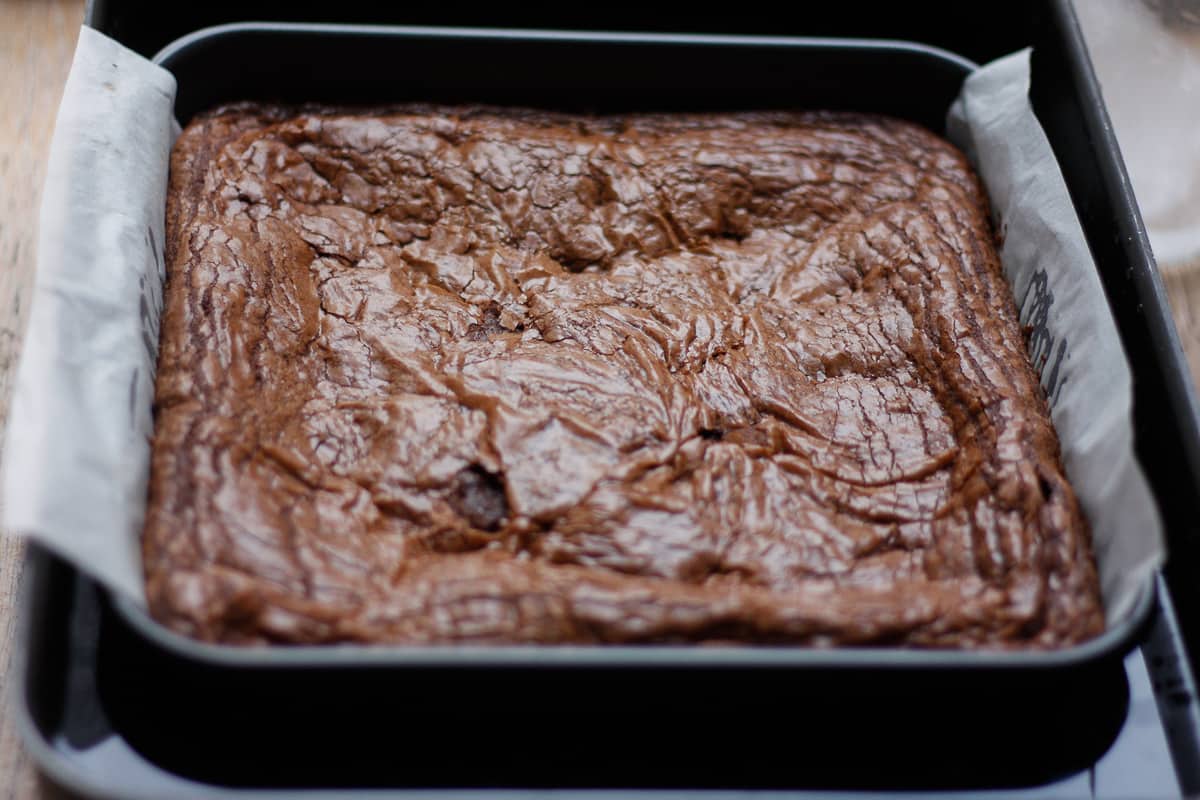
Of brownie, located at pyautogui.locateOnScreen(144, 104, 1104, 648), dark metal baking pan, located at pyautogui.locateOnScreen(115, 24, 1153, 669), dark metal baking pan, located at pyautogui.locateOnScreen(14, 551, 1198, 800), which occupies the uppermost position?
dark metal baking pan, located at pyautogui.locateOnScreen(115, 24, 1153, 669)

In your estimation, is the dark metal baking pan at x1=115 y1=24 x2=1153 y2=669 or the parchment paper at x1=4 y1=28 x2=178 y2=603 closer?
the parchment paper at x1=4 y1=28 x2=178 y2=603

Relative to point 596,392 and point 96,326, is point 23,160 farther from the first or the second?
point 596,392

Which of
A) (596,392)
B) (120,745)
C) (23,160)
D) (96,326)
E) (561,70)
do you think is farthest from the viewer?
(23,160)

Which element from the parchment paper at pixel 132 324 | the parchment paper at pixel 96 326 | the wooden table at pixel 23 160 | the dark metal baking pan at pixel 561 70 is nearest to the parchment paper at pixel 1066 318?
the parchment paper at pixel 132 324

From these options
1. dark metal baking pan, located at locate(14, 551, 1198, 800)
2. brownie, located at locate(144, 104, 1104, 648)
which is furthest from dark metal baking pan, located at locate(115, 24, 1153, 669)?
dark metal baking pan, located at locate(14, 551, 1198, 800)

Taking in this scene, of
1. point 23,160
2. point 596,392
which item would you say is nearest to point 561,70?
point 596,392

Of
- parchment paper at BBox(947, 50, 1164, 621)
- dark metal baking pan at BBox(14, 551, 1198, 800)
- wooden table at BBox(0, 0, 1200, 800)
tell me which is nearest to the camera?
dark metal baking pan at BBox(14, 551, 1198, 800)

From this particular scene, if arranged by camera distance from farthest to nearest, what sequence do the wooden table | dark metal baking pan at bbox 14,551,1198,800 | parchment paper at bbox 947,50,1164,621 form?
1. the wooden table
2. parchment paper at bbox 947,50,1164,621
3. dark metal baking pan at bbox 14,551,1198,800

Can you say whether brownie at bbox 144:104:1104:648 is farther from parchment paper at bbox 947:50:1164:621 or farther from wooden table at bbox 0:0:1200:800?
wooden table at bbox 0:0:1200:800
